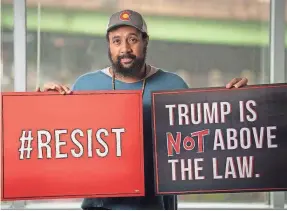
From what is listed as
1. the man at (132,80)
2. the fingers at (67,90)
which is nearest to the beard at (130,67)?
the man at (132,80)

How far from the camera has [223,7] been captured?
104 inches

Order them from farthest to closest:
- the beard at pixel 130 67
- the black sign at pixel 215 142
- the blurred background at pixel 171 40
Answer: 1. the blurred background at pixel 171 40
2. the beard at pixel 130 67
3. the black sign at pixel 215 142

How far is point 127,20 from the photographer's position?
240 centimetres

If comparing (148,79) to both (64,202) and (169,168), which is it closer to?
(169,168)

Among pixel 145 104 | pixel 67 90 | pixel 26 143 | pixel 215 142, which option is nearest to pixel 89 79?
pixel 67 90

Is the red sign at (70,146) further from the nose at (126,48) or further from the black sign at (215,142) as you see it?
the nose at (126,48)

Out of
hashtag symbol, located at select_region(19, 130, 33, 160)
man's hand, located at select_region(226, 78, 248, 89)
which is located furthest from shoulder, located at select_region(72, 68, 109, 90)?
man's hand, located at select_region(226, 78, 248, 89)

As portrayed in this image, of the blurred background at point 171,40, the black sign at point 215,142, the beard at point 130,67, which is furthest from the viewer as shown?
the blurred background at point 171,40

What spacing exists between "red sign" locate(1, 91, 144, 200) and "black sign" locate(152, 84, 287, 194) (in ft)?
0.42

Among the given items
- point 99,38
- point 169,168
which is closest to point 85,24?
point 99,38

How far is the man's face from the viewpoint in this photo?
92.3 inches

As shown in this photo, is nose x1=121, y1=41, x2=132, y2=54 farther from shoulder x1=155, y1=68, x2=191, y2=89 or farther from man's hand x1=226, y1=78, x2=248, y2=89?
man's hand x1=226, y1=78, x2=248, y2=89

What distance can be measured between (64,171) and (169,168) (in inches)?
20.1

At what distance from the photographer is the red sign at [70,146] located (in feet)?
7.43
